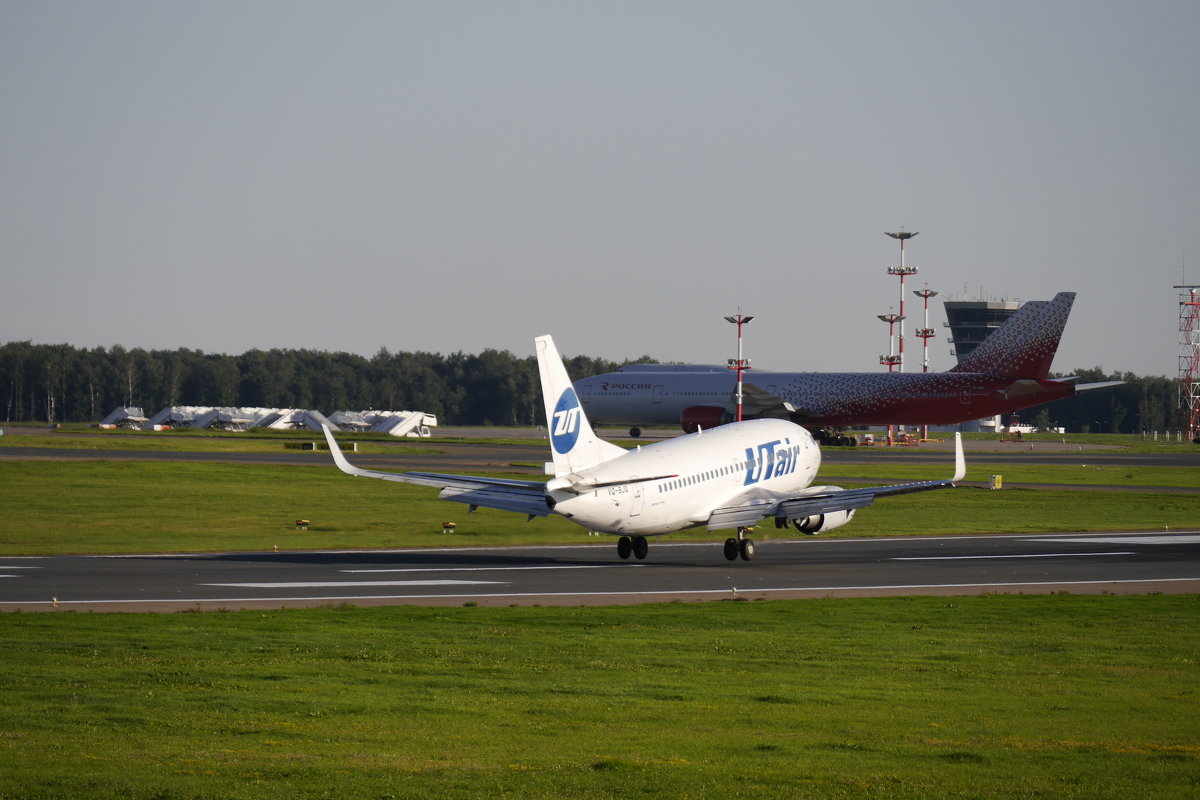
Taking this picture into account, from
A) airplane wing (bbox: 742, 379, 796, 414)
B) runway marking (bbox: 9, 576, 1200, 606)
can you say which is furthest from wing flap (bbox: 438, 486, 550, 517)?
airplane wing (bbox: 742, 379, 796, 414)

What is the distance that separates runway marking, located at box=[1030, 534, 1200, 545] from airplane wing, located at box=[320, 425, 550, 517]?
19193mm

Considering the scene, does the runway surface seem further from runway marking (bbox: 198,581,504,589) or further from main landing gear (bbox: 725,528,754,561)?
main landing gear (bbox: 725,528,754,561)

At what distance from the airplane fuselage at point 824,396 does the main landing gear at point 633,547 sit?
74587 millimetres

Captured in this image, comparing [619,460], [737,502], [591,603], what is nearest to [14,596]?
[591,603]

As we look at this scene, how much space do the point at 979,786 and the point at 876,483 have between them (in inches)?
2357

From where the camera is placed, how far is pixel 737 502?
41156 mm

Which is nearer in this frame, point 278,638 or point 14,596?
point 278,638

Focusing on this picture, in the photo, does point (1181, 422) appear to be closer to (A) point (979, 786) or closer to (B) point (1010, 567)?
(B) point (1010, 567)

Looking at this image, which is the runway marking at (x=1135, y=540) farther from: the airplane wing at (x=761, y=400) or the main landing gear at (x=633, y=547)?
the airplane wing at (x=761, y=400)

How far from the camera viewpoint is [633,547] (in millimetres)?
39750

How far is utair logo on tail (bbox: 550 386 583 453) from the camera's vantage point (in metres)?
34.1

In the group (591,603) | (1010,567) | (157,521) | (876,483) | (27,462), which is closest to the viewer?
(591,603)

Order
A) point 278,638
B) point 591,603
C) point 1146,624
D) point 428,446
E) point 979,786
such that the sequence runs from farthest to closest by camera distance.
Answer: point 428,446 < point 591,603 < point 1146,624 < point 278,638 < point 979,786

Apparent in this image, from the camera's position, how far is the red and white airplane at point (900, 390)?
110 metres
